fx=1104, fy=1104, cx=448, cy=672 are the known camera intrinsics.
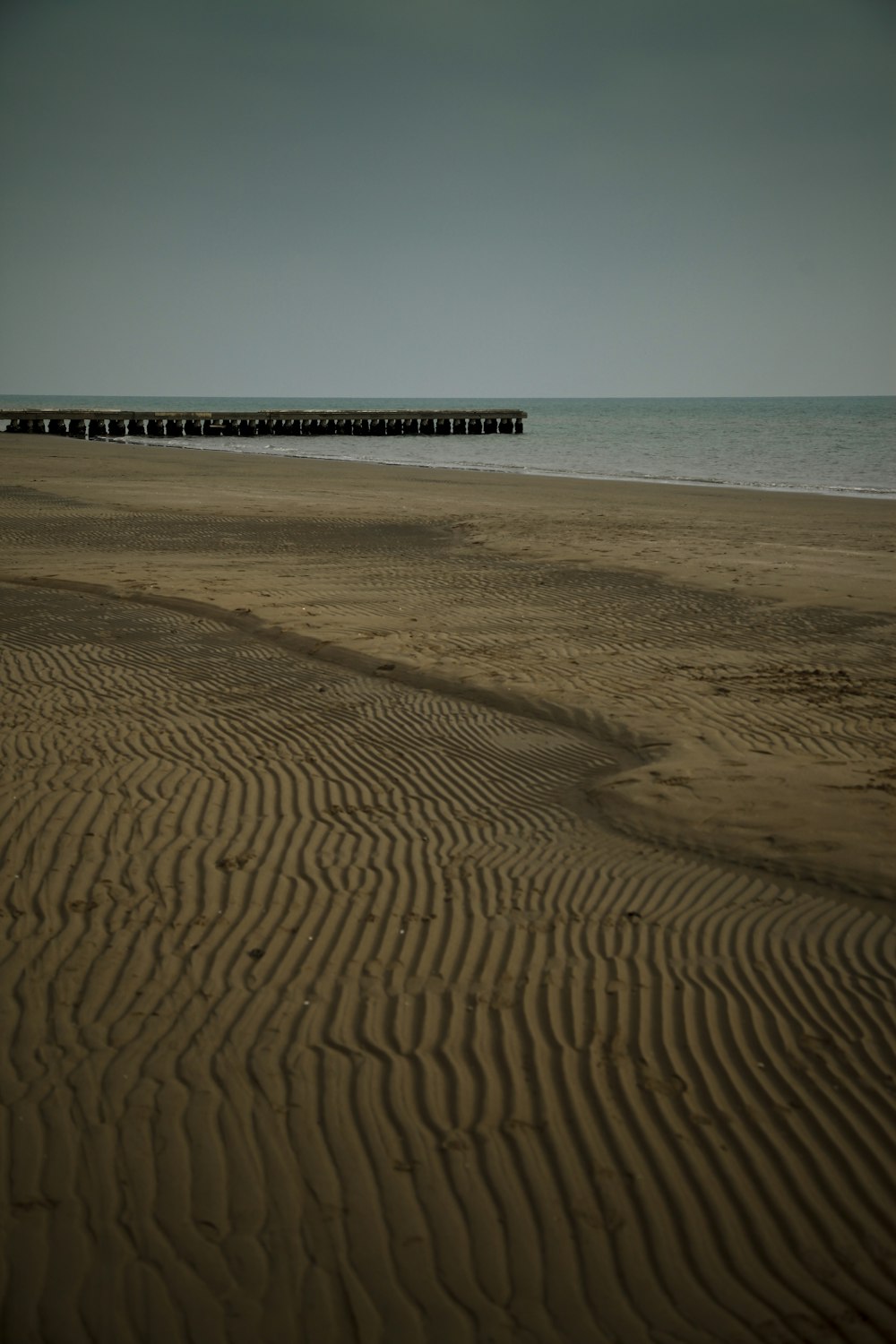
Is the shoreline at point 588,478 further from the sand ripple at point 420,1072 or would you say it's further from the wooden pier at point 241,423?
the sand ripple at point 420,1072

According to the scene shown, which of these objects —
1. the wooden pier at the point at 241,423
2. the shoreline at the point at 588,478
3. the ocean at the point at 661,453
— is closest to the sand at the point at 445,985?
the shoreline at the point at 588,478

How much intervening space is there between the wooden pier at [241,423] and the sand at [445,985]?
52420 mm

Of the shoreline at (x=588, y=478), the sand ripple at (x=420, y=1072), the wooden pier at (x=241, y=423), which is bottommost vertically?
the sand ripple at (x=420, y=1072)

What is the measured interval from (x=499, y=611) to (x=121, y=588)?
4.82m

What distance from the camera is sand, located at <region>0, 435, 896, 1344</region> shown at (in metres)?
3.34

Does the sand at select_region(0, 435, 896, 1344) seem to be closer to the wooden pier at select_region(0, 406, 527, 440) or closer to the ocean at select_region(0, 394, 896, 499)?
the ocean at select_region(0, 394, 896, 499)

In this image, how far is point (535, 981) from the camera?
16.4 ft

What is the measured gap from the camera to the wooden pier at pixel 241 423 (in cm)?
6028

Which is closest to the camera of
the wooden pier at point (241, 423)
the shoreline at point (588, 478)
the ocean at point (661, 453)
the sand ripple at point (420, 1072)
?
the sand ripple at point (420, 1072)

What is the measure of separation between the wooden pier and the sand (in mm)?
52420

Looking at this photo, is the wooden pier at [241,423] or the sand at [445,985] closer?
the sand at [445,985]

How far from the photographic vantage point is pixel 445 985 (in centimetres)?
496

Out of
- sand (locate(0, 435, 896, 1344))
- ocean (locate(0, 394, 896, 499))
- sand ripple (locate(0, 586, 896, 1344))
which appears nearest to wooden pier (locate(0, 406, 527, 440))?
ocean (locate(0, 394, 896, 499))

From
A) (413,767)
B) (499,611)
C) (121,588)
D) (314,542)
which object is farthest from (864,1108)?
(314,542)
